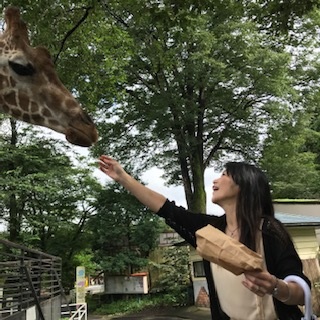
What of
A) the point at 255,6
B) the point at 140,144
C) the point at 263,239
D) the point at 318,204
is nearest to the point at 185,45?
the point at 140,144

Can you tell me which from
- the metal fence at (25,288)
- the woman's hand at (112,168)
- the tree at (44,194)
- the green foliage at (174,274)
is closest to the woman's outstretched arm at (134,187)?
the woman's hand at (112,168)

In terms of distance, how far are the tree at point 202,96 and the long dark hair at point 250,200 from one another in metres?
11.3

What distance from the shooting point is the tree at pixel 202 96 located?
14609 mm

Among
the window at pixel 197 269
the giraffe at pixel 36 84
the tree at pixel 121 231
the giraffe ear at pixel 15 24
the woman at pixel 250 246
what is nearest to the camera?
the woman at pixel 250 246

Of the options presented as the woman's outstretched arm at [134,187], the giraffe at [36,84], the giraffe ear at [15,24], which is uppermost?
the giraffe ear at [15,24]

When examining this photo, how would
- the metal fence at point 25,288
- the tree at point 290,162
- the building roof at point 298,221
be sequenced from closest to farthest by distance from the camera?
the metal fence at point 25,288
the building roof at point 298,221
the tree at point 290,162

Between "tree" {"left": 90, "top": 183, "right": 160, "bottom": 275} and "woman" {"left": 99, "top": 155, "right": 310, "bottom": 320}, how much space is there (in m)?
16.4

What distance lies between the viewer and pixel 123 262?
1827cm

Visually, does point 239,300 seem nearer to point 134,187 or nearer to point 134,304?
point 134,187

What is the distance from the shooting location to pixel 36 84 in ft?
9.43

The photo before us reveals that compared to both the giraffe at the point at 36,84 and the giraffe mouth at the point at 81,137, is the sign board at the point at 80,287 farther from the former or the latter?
the giraffe mouth at the point at 81,137

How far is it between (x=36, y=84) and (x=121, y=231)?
16.1m

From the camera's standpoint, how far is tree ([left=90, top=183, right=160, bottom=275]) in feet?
60.3

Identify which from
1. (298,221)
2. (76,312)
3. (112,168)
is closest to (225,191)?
(112,168)
